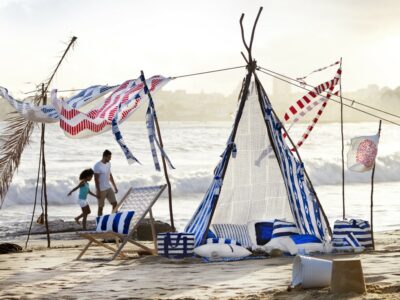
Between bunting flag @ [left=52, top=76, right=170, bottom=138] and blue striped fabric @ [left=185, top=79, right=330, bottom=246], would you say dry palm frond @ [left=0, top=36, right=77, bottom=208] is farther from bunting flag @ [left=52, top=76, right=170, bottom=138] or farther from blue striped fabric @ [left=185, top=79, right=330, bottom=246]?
blue striped fabric @ [left=185, top=79, right=330, bottom=246]

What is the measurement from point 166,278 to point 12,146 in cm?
449

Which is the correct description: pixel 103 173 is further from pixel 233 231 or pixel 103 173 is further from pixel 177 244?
pixel 177 244

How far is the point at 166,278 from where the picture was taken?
872 cm

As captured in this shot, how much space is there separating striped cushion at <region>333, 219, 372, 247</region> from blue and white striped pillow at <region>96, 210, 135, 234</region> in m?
2.37

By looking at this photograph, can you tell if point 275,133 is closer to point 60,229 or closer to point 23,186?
point 60,229

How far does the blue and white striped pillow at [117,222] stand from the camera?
416 inches

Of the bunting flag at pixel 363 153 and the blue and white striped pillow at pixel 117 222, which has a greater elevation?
the bunting flag at pixel 363 153

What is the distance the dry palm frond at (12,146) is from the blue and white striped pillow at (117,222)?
6.84 feet

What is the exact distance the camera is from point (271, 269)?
29.9ft

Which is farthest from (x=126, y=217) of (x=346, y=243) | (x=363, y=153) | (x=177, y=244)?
(x=363, y=153)

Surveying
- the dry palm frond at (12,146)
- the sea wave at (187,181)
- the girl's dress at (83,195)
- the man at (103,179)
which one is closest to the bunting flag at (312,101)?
the man at (103,179)

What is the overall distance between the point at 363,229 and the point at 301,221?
724 mm

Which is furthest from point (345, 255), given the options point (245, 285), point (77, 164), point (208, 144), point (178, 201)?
point (208, 144)

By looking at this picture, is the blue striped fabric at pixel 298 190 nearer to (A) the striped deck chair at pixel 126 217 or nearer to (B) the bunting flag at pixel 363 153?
(B) the bunting flag at pixel 363 153
